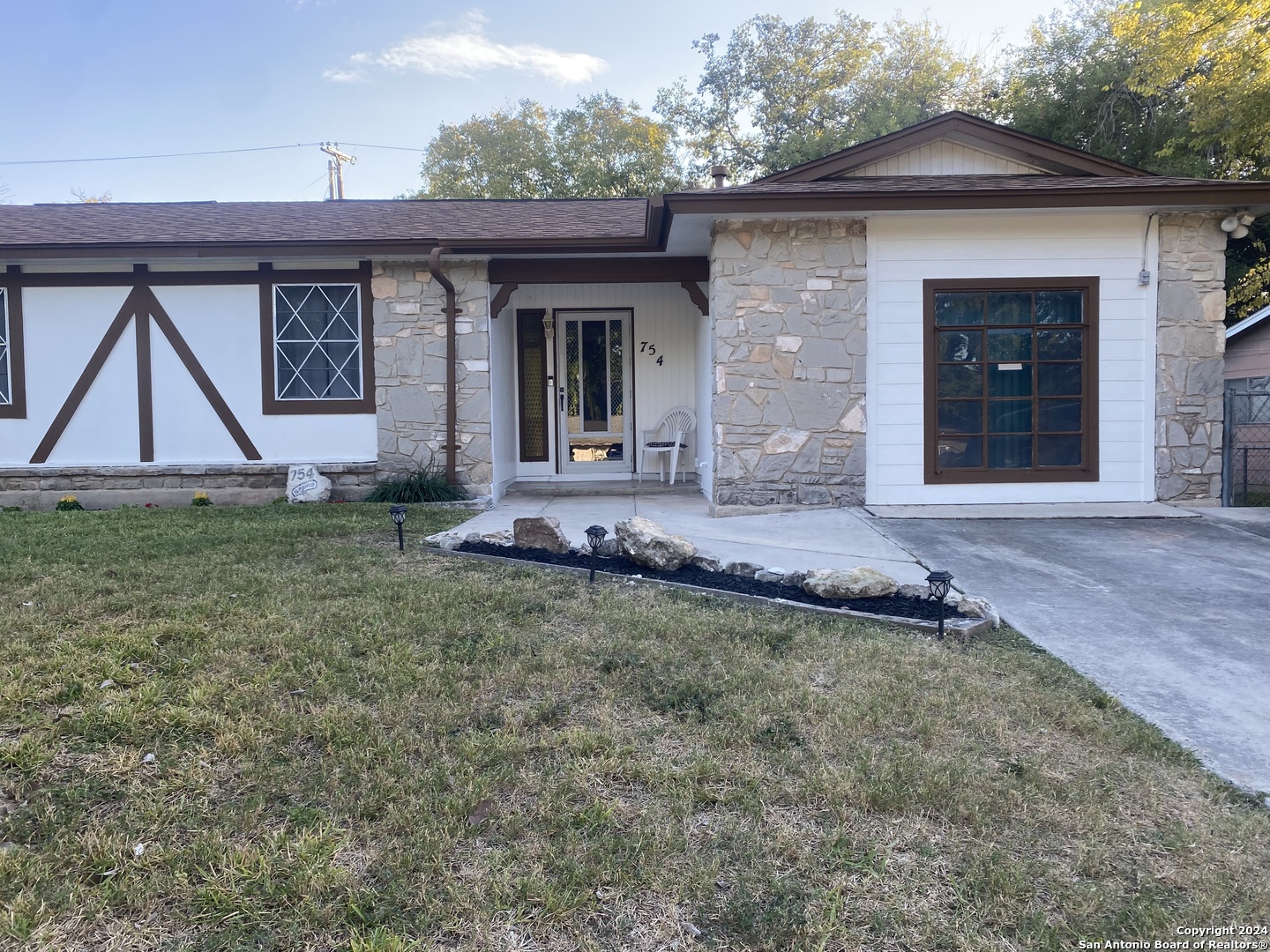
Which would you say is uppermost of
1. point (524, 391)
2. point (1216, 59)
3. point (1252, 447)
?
point (1216, 59)

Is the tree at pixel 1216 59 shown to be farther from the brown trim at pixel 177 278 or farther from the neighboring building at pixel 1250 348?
the brown trim at pixel 177 278

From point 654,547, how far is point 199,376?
6236 millimetres

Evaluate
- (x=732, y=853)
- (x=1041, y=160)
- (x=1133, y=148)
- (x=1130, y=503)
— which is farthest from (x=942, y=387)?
(x=1133, y=148)

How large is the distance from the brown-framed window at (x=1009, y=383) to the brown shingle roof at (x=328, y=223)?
3.22 m

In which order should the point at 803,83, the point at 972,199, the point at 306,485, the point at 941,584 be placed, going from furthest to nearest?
the point at 803,83
the point at 306,485
the point at 972,199
the point at 941,584

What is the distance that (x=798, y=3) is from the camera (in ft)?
83.7

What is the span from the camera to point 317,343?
8891 millimetres

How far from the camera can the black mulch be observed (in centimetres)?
433

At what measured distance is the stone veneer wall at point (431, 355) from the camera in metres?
8.64

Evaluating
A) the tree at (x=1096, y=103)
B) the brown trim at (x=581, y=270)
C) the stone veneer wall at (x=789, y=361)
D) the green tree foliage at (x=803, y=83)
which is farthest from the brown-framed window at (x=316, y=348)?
the green tree foliage at (x=803, y=83)

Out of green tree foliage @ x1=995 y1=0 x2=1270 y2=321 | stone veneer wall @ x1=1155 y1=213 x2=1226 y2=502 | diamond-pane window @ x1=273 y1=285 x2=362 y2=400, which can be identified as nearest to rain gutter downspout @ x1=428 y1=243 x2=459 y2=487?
diamond-pane window @ x1=273 y1=285 x2=362 y2=400

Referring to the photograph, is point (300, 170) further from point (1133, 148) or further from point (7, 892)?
point (7, 892)

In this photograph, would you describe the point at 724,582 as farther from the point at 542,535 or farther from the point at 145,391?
the point at 145,391

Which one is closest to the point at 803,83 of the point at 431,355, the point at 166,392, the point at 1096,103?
the point at 1096,103
